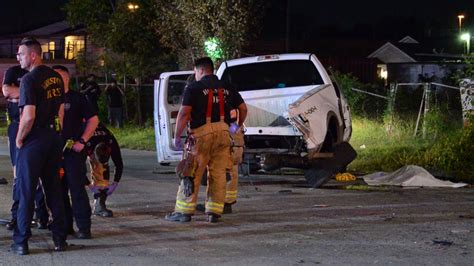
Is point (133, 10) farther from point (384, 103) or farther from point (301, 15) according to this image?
point (301, 15)

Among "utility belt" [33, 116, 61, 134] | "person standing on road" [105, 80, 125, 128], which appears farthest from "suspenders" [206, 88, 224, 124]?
"person standing on road" [105, 80, 125, 128]

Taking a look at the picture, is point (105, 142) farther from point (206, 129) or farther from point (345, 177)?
point (345, 177)

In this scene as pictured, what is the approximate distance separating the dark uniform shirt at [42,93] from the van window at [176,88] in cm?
582

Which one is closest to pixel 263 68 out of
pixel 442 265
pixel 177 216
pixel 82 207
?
pixel 177 216

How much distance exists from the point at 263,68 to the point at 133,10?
14789 millimetres

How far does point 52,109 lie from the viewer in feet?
22.0

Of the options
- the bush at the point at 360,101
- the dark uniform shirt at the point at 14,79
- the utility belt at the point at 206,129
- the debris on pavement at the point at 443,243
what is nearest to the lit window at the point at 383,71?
the bush at the point at 360,101

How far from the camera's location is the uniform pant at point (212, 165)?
8.09 m

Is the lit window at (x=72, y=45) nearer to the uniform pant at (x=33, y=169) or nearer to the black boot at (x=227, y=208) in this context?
the black boot at (x=227, y=208)

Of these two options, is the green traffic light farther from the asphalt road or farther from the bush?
the asphalt road

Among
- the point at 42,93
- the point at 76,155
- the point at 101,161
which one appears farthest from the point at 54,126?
the point at 101,161

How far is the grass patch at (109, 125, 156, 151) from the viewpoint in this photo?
62.2 ft

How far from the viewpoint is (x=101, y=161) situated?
27.9ft

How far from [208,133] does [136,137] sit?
12313 millimetres
